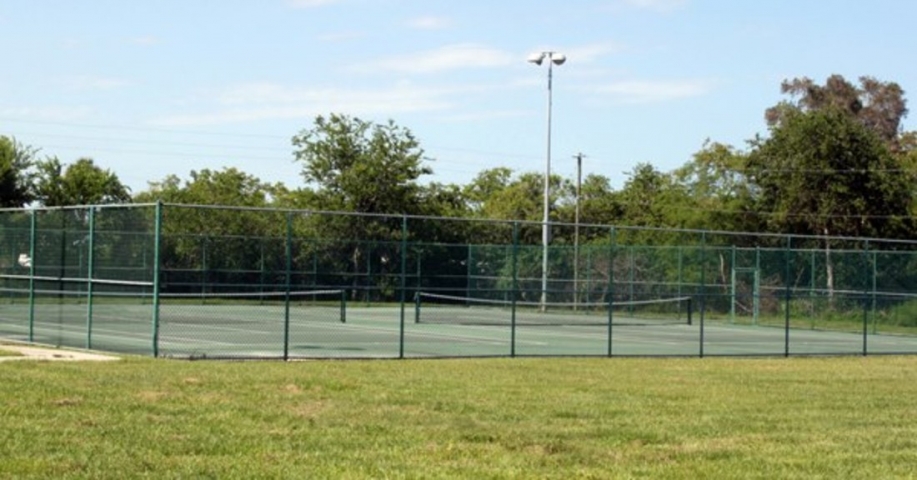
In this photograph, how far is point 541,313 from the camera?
39469mm

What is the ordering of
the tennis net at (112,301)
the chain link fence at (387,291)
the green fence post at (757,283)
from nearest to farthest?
the chain link fence at (387,291) < the tennis net at (112,301) < the green fence post at (757,283)

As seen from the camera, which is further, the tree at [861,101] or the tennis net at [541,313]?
the tree at [861,101]

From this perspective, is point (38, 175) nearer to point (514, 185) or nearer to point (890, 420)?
point (514, 185)

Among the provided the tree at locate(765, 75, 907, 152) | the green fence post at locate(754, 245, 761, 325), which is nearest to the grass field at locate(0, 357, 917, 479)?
the green fence post at locate(754, 245, 761, 325)

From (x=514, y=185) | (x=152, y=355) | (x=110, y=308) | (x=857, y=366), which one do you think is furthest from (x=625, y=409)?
(x=514, y=185)

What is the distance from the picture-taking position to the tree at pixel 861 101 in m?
86.4

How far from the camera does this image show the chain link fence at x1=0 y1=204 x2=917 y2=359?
25953 millimetres

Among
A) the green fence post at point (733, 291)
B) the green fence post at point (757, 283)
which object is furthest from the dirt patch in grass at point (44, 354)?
the green fence post at point (733, 291)

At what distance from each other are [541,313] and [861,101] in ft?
181

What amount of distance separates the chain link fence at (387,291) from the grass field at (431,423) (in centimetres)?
478

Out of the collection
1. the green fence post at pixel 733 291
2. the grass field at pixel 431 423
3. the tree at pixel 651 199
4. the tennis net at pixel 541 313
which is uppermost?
the tree at pixel 651 199

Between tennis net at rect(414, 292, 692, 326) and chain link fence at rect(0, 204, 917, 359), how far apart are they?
0.39ft

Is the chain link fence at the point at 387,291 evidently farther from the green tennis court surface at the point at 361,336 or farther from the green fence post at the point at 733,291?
the green fence post at the point at 733,291

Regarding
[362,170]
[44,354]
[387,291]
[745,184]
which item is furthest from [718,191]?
[44,354]
